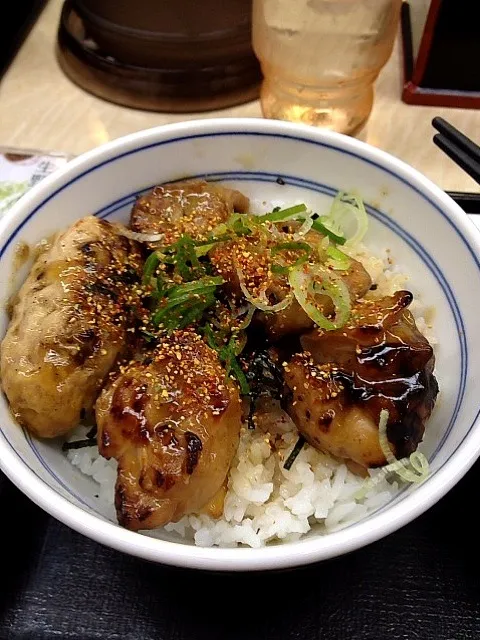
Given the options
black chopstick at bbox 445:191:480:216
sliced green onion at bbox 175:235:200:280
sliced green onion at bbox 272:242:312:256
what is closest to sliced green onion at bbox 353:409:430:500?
sliced green onion at bbox 272:242:312:256

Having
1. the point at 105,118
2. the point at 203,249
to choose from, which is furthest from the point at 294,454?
the point at 105,118

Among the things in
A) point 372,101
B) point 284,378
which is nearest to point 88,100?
point 372,101

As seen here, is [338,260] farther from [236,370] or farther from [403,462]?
[403,462]

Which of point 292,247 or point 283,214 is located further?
point 283,214

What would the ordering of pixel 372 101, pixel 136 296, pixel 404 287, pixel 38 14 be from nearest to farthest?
pixel 136 296 < pixel 404 287 < pixel 372 101 < pixel 38 14

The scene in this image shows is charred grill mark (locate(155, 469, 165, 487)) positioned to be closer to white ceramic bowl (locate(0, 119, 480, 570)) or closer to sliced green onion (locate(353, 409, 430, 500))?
white ceramic bowl (locate(0, 119, 480, 570))

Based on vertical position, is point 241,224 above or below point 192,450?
above

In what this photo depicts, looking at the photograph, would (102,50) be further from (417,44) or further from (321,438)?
(321,438)
